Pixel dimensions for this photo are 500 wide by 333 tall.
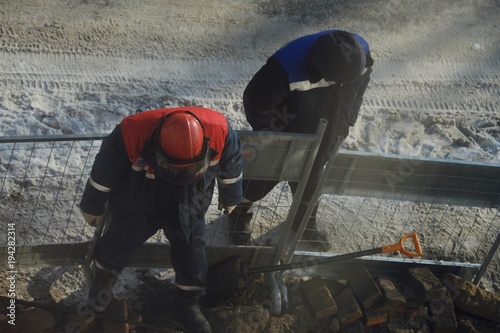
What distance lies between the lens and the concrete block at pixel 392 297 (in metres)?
5.49

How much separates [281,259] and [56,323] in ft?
6.63

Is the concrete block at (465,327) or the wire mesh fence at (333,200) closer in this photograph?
the wire mesh fence at (333,200)

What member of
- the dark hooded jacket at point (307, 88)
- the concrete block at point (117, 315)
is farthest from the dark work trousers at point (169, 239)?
the dark hooded jacket at point (307, 88)

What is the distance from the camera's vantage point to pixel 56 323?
16.3 feet

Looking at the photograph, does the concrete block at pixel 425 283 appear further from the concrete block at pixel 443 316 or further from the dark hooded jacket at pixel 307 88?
the dark hooded jacket at pixel 307 88

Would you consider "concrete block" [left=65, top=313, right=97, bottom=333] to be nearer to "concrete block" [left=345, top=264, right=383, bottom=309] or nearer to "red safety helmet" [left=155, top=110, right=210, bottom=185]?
"red safety helmet" [left=155, top=110, right=210, bottom=185]

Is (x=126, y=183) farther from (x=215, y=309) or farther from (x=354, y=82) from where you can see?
(x=354, y=82)

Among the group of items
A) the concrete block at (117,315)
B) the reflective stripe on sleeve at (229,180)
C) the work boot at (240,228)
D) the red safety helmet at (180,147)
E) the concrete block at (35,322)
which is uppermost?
the red safety helmet at (180,147)

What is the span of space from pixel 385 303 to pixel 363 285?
0.23m

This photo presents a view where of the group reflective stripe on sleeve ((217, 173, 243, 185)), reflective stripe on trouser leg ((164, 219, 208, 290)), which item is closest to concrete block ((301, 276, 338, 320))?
reflective stripe on trouser leg ((164, 219, 208, 290))

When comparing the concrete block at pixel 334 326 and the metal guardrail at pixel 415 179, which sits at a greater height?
the metal guardrail at pixel 415 179

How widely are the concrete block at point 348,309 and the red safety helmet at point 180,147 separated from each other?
6.57 feet

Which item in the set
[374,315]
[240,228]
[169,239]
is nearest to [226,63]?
[240,228]

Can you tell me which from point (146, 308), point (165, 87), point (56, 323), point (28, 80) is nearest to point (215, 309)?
point (146, 308)
